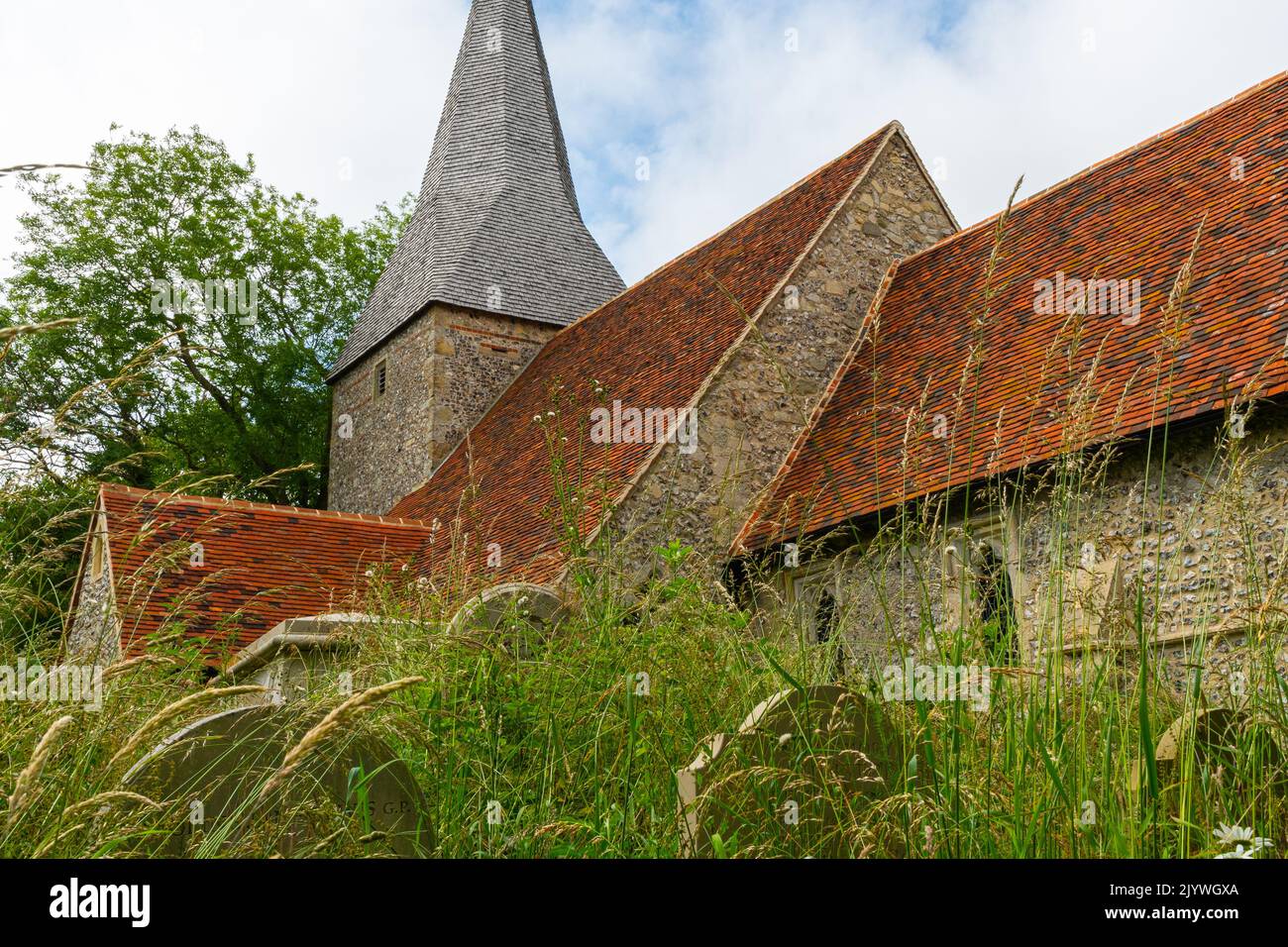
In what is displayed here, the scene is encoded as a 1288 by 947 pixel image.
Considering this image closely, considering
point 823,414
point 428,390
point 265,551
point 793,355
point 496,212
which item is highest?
point 496,212

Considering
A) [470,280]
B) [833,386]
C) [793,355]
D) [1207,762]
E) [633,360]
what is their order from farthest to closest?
[470,280] → [633,360] → [833,386] → [793,355] → [1207,762]

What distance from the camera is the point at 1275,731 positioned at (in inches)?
106

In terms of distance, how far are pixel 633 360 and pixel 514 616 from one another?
36.0 ft

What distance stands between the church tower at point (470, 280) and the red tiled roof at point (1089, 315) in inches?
346

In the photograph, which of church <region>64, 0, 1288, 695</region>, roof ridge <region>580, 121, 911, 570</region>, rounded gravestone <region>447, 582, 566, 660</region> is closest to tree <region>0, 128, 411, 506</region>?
church <region>64, 0, 1288, 695</region>

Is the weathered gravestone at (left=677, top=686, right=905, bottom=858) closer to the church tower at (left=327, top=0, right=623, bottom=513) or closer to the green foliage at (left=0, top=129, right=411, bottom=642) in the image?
the church tower at (left=327, top=0, right=623, bottom=513)

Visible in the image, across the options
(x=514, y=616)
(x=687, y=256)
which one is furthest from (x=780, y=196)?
(x=514, y=616)

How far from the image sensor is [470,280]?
20516 millimetres

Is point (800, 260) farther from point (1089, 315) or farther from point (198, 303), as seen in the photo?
point (198, 303)

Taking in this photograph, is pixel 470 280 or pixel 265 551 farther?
pixel 470 280

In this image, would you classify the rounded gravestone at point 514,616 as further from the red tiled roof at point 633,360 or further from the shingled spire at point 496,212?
the shingled spire at point 496,212
